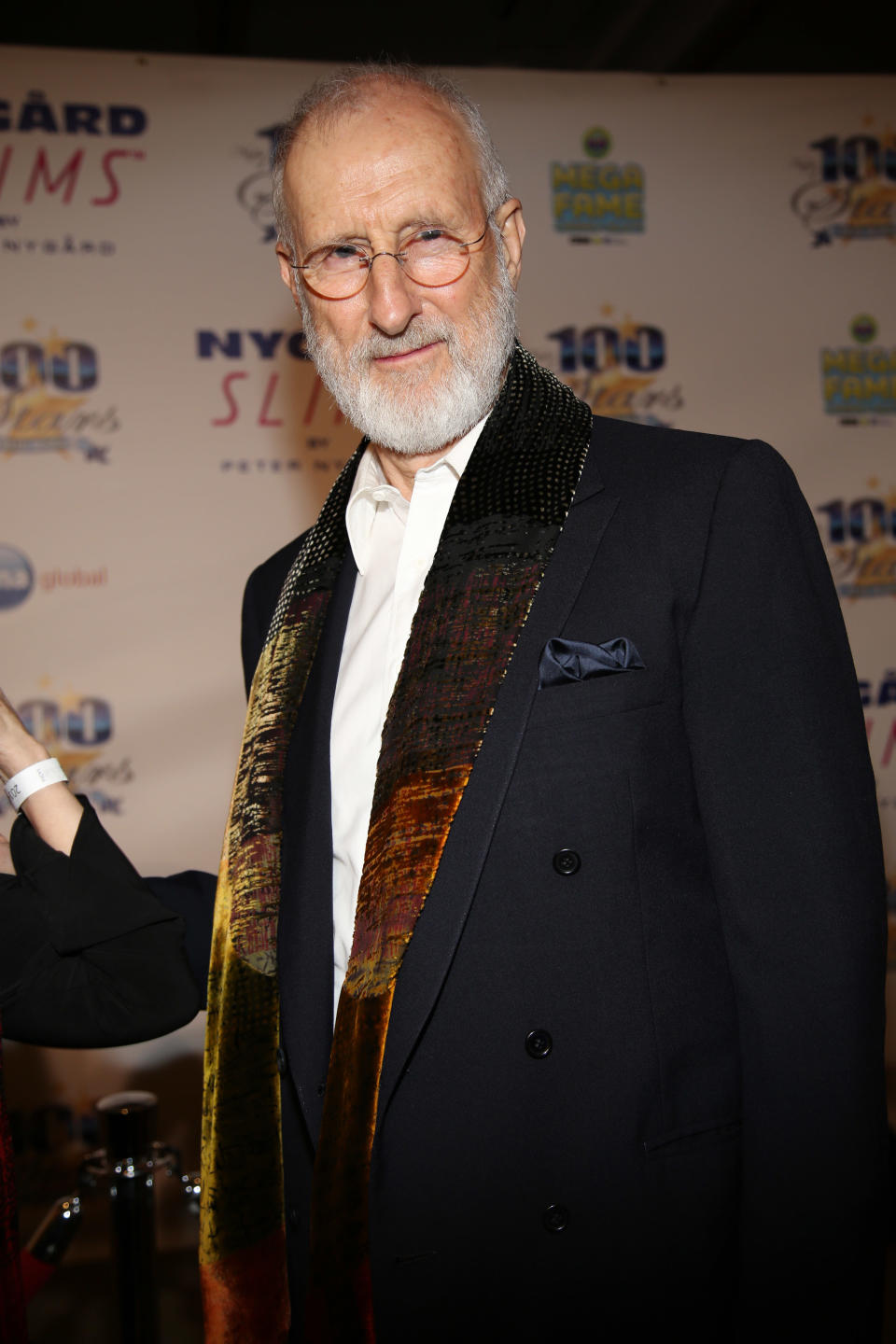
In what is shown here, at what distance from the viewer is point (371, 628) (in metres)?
1.51

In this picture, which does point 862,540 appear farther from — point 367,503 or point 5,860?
point 5,860

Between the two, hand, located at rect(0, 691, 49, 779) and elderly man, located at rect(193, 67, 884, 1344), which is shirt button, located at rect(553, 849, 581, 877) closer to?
elderly man, located at rect(193, 67, 884, 1344)

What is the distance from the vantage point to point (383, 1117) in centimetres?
120

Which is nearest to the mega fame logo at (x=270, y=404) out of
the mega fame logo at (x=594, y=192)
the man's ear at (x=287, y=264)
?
the mega fame logo at (x=594, y=192)

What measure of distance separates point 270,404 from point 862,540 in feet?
5.77

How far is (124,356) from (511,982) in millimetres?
2483

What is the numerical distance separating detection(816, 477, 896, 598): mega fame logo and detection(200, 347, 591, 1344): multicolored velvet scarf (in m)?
2.10

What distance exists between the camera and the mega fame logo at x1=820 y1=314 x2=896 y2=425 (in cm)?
336

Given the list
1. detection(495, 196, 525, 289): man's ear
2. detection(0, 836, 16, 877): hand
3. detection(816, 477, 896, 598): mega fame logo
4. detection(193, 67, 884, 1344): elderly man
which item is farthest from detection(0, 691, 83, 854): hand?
detection(816, 477, 896, 598): mega fame logo

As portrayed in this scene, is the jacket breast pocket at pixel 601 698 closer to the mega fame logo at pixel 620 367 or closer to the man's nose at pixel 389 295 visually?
the man's nose at pixel 389 295

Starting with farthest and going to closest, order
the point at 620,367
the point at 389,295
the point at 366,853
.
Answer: the point at 620,367
the point at 389,295
the point at 366,853

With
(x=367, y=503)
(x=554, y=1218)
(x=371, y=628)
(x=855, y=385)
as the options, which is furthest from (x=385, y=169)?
(x=855, y=385)

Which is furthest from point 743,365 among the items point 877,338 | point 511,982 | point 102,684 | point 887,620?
point 511,982

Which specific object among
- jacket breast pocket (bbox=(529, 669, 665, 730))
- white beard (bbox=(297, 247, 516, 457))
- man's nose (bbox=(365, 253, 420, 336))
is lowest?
Answer: jacket breast pocket (bbox=(529, 669, 665, 730))
